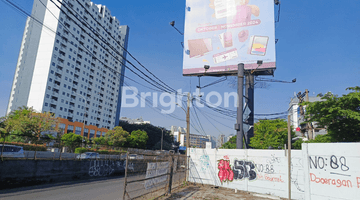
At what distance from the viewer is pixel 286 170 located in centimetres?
1205

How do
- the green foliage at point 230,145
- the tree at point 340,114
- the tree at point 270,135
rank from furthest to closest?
the green foliage at point 230,145 → the tree at point 270,135 → the tree at point 340,114

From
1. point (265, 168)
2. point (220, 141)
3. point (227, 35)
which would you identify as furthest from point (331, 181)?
point (220, 141)

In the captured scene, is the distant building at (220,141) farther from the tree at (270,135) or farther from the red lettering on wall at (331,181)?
the red lettering on wall at (331,181)

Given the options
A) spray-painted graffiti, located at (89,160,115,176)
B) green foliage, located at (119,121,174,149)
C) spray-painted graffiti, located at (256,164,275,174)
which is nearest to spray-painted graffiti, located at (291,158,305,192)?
spray-painted graffiti, located at (256,164,275,174)

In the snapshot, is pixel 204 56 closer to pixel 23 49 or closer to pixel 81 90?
pixel 81 90

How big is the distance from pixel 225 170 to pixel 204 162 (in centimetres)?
182

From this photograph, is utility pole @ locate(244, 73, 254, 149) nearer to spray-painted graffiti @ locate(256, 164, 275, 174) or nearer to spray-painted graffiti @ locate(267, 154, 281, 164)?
spray-painted graffiti @ locate(256, 164, 275, 174)

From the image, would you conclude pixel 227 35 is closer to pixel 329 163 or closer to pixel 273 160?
pixel 273 160

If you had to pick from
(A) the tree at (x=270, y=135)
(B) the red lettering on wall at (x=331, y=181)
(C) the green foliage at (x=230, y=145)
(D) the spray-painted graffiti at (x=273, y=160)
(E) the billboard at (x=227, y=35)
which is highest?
(E) the billboard at (x=227, y=35)

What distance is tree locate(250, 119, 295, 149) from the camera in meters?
31.8

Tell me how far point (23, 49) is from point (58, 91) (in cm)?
2446

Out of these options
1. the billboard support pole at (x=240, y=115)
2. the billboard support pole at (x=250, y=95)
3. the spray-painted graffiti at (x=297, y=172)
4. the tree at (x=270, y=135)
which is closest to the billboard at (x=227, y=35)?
the billboard support pole at (x=240, y=115)

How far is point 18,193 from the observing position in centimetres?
1073

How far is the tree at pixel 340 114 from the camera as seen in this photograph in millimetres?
13698
